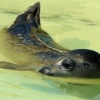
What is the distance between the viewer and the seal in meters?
4.67

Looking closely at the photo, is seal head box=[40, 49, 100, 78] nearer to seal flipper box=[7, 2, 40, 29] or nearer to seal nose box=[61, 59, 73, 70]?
seal nose box=[61, 59, 73, 70]

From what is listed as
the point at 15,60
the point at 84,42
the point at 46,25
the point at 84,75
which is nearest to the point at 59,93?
the point at 84,75

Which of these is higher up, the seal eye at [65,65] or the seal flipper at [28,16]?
the seal flipper at [28,16]

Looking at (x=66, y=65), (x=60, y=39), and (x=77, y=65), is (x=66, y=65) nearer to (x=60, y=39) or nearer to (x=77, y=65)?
(x=77, y=65)

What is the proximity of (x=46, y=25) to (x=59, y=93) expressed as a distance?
322 cm

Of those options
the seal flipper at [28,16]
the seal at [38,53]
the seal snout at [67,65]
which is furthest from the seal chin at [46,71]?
the seal flipper at [28,16]

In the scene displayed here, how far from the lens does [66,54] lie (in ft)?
15.8

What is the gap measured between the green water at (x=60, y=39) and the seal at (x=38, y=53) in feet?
0.35

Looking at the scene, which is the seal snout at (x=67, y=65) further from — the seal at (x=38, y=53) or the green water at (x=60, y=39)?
the green water at (x=60, y=39)

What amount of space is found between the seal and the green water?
107 mm

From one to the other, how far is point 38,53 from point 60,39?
133 cm

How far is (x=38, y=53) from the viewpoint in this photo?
17.2ft

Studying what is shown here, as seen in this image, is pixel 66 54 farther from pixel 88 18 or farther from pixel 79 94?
pixel 88 18

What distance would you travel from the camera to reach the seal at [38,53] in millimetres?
4672
